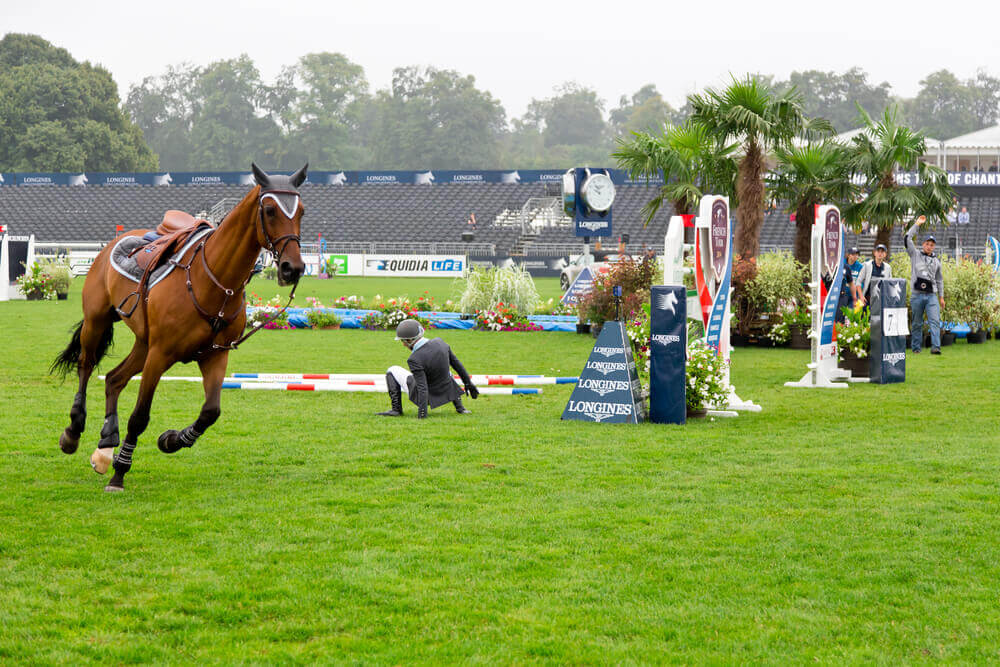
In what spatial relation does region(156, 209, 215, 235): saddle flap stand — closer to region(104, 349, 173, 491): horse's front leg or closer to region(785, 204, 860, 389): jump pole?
region(104, 349, 173, 491): horse's front leg

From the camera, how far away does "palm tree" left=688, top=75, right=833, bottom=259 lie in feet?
70.4

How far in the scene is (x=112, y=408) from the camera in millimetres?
8148

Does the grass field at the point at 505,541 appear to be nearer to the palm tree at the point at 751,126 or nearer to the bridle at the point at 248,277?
the bridle at the point at 248,277

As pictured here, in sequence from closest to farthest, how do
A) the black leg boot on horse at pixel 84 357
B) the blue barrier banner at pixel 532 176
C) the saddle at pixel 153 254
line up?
the saddle at pixel 153 254
the black leg boot on horse at pixel 84 357
the blue barrier banner at pixel 532 176

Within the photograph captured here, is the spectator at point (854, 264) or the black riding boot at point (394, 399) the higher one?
the spectator at point (854, 264)

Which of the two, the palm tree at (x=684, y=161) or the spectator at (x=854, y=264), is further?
the palm tree at (x=684, y=161)

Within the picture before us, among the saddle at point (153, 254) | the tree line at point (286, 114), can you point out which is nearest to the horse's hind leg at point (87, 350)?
the saddle at point (153, 254)

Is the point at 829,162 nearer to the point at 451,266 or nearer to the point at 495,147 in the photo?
the point at 451,266

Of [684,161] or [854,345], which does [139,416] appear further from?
[684,161]

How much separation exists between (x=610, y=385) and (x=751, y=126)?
40.6ft

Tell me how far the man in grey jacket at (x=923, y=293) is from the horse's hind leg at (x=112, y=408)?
1374 centimetres

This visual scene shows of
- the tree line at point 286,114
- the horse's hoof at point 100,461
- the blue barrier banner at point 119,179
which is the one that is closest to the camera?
the horse's hoof at point 100,461

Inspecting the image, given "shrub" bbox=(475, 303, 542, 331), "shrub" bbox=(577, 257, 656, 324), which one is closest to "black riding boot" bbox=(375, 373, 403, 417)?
"shrub" bbox=(577, 257, 656, 324)

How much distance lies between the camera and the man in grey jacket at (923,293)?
59.9 feet
